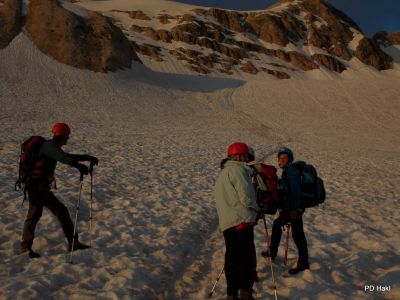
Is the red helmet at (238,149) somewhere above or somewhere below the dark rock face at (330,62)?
below

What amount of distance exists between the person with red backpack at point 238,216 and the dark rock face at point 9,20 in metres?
41.8

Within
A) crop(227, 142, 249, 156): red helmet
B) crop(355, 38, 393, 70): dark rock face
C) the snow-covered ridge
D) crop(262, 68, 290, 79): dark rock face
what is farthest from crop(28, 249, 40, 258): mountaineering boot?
crop(355, 38, 393, 70): dark rock face

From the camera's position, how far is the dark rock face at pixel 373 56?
348 ft

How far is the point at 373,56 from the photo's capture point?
107m

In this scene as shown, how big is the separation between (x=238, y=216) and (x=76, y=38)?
45.2 metres

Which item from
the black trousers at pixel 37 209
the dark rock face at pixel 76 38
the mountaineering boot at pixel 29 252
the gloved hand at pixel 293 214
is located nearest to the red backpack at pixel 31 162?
the black trousers at pixel 37 209

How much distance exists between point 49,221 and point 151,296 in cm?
407

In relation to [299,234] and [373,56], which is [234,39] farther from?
[299,234]

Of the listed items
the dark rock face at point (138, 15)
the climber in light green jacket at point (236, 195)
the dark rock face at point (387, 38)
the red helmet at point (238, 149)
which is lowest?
the climber in light green jacket at point (236, 195)

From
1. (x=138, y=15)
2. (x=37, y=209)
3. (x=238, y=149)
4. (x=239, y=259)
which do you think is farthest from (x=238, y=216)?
(x=138, y=15)

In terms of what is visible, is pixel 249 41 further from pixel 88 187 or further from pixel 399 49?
pixel 88 187

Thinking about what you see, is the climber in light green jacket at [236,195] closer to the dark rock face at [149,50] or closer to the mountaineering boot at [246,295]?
the mountaineering boot at [246,295]

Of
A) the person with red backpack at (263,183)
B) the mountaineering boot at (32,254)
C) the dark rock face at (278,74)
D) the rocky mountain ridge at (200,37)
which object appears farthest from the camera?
the dark rock face at (278,74)

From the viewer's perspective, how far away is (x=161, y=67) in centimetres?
7319
